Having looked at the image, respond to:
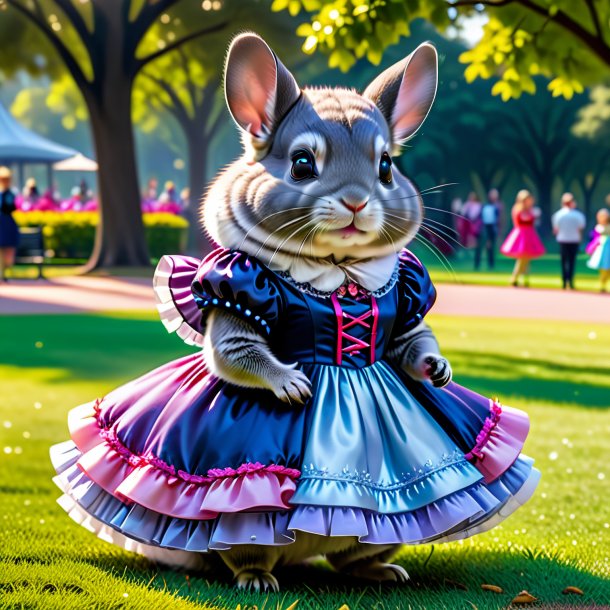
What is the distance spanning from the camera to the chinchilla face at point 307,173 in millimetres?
3564

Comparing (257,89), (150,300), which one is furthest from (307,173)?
(150,300)

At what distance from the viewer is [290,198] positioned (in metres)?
3.57

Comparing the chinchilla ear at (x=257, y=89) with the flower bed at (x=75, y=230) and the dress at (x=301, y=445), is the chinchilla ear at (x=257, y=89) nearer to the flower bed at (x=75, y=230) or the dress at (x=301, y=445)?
the dress at (x=301, y=445)

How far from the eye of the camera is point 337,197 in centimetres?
353

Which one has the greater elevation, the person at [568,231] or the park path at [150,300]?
the person at [568,231]

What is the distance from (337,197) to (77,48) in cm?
2833

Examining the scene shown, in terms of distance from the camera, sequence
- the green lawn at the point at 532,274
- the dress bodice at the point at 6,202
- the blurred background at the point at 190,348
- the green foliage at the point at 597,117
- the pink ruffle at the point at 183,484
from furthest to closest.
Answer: the green foliage at the point at 597,117 < the green lawn at the point at 532,274 < the dress bodice at the point at 6,202 < the blurred background at the point at 190,348 < the pink ruffle at the point at 183,484

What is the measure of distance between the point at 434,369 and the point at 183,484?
1007 mm

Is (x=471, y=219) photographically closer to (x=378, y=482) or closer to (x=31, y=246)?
(x=31, y=246)

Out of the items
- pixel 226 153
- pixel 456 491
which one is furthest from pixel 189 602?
pixel 226 153

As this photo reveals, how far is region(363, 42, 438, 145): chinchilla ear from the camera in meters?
3.85

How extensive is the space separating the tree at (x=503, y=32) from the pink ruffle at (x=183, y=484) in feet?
19.5

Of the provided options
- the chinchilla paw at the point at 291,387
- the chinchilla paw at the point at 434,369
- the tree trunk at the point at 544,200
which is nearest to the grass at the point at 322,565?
the chinchilla paw at the point at 291,387

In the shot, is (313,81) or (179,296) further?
(313,81)
